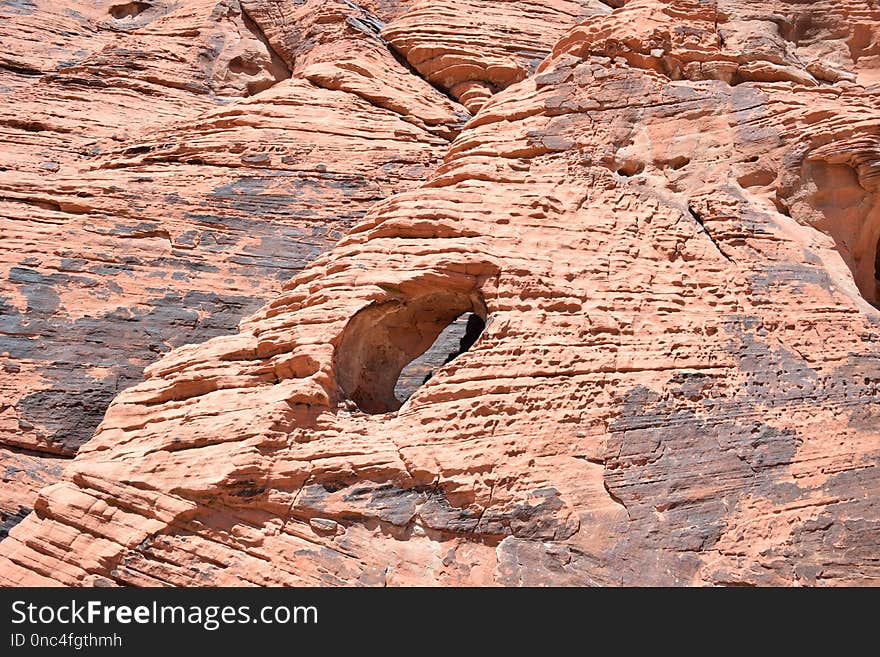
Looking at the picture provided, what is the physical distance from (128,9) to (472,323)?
9.92 metres

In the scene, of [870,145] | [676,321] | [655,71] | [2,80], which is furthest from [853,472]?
[2,80]

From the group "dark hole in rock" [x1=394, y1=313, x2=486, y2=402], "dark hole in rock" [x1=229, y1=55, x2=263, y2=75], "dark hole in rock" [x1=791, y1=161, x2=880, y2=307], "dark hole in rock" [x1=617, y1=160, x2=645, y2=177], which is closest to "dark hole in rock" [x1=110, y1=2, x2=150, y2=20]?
"dark hole in rock" [x1=229, y1=55, x2=263, y2=75]

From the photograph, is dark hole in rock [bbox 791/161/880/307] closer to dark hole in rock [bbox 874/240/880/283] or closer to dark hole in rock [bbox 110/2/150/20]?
dark hole in rock [bbox 874/240/880/283]

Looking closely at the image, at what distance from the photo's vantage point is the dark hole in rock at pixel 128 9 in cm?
1394

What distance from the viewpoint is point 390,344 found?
8.11 m

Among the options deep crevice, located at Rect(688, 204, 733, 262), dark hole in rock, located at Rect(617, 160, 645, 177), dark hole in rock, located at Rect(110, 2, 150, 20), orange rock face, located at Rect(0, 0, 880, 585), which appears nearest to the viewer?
orange rock face, located at Rect(0, 0, 880, 585)

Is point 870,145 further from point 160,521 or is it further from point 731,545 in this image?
point 160,521

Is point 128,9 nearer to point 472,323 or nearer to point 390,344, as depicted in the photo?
point 472,323

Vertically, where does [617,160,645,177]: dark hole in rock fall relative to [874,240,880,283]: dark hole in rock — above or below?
above

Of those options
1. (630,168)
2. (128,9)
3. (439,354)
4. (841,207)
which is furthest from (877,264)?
(128,9)

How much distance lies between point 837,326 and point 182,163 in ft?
26.7

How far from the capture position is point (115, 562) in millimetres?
6266

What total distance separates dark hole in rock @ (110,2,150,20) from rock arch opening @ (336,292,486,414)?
9.70 m

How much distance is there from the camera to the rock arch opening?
24.7 feet
